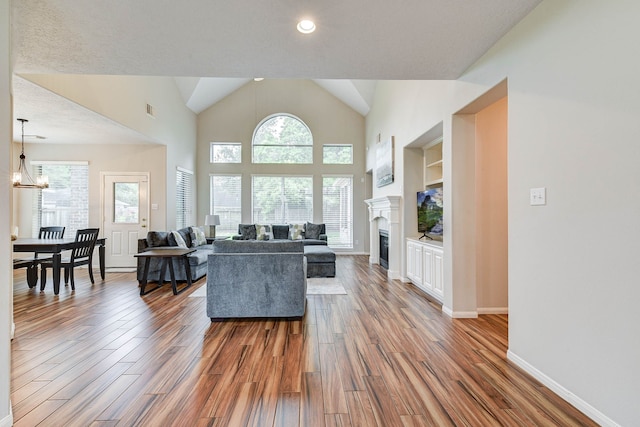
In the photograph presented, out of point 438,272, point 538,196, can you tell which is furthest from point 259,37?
point 438,272

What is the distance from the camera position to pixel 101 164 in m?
6.28

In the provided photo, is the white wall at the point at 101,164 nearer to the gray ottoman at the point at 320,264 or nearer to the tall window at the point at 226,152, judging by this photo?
the tall window at the point at 226,152

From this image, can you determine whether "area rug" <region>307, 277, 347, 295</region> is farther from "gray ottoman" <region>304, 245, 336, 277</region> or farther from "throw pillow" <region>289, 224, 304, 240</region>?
"throw pillow" <region>289, 224, 304, 240</region>

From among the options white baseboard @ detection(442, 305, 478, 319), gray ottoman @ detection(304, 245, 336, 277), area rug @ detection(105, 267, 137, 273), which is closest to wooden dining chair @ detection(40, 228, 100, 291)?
area rug @ detection(105, 267, 137, 273)

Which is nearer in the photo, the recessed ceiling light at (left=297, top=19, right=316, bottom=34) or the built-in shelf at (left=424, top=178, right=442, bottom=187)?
the recessed ceiling light at (left=297, top=19, right=316, bottom=34)

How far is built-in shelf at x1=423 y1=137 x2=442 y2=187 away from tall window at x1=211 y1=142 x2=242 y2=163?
17.6 ft

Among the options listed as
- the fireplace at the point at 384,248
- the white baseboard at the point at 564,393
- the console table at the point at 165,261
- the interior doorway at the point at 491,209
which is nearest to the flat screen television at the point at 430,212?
the interior doorway at the point at 491,209

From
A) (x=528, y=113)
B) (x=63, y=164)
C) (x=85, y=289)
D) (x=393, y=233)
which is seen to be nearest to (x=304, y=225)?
(x=393, y=233)

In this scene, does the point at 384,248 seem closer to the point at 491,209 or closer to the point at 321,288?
the point at 321,288

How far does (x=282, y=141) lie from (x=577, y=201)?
7.49 meters

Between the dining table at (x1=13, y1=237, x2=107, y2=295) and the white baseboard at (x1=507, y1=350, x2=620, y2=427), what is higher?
the dining table at (x1=13, y1=237, x2=107, y2=295)

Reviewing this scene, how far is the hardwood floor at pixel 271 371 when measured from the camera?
1.75 m

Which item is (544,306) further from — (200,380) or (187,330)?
(187,330)

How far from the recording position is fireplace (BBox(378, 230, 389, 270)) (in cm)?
605
